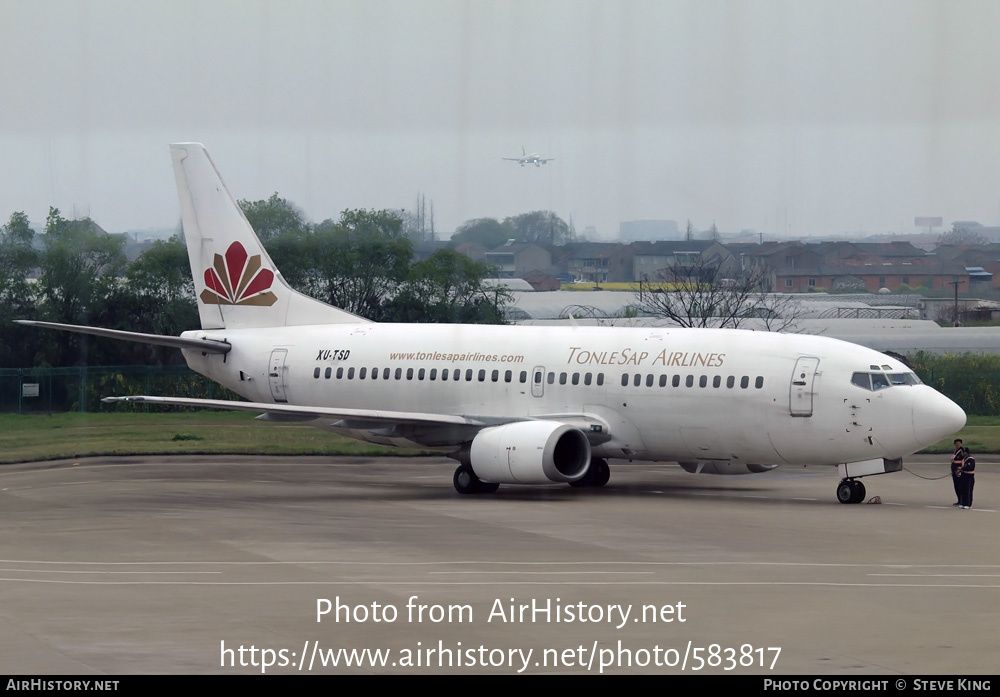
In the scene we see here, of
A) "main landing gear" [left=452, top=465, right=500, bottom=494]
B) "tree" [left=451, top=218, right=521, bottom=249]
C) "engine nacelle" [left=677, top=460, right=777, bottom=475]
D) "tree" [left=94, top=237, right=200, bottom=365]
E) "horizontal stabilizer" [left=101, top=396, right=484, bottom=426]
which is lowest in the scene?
"main landing gear" [left=452, top=465, right=500, bottom=494]

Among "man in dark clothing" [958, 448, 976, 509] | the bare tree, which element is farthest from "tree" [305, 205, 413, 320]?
"man in dark clothing" [958, 448, 976, 509]

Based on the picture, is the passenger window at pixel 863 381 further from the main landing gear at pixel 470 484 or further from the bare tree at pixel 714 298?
the bare tree at pixel 714 298

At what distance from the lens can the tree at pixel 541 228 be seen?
35188mm

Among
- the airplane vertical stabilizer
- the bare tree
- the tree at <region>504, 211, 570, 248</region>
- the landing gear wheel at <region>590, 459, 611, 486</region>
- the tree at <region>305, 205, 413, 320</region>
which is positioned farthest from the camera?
the bare tree

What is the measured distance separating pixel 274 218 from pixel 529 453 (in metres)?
Result: 19.7

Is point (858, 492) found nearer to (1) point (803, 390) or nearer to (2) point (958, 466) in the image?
(2) point (958, 466)

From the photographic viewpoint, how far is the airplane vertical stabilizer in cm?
4372

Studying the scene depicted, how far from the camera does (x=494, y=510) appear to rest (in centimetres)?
3356

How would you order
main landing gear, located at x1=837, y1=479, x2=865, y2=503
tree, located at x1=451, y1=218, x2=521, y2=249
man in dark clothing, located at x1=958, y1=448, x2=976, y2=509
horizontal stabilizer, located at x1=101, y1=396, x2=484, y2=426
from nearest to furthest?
man in dark clothing, located at x1=958, y1=448, x2=976, y2=509 → main landing gear, located at x1=837, y1=479, x2=865, y2=503 → tree, located at x1=451, y1=218, x2=521, y2=249 → horizontal stabilizer, located at x1=101, y1=396, x2=484, y2=426

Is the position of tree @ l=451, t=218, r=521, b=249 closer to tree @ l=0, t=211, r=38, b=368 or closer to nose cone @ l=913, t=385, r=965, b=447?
nose cone @ l=913, t=385, r=965, b=447

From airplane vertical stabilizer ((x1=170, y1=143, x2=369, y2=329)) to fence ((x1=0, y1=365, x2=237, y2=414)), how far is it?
12452mm

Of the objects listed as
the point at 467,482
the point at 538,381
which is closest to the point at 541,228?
the point at 538,381

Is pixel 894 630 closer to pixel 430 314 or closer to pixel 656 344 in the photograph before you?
pixel 656 344
